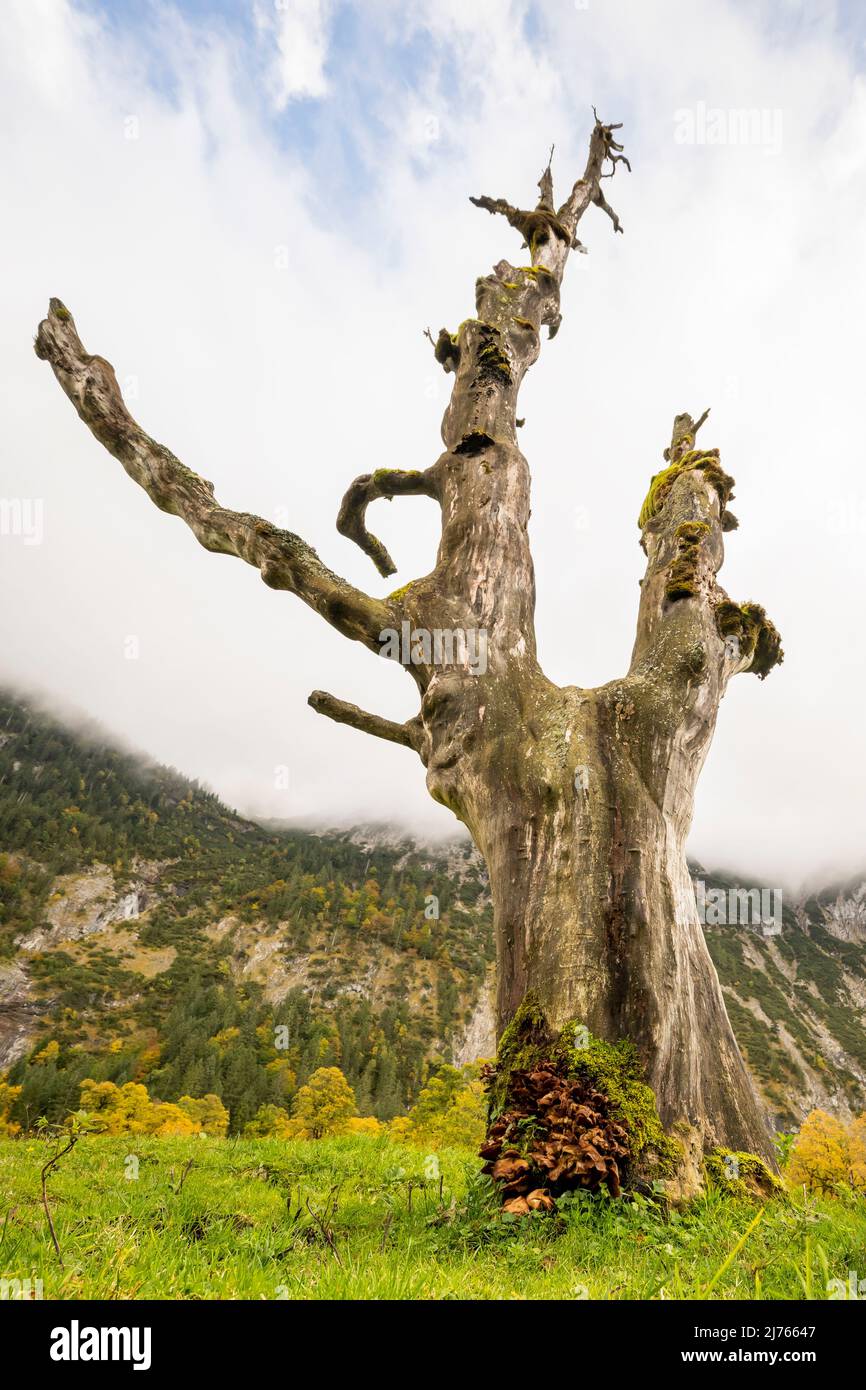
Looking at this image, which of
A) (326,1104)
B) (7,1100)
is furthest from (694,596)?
(7,1100)

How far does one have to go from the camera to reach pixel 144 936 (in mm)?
124500

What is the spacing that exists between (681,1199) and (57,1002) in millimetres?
123135

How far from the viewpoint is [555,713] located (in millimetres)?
4848

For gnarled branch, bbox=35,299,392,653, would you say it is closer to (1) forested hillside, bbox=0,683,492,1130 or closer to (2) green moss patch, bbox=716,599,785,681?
(2) green moss patch, bbox=716,599,785,681

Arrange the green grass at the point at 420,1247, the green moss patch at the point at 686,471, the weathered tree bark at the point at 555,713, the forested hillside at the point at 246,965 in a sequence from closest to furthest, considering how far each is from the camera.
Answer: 1. the green grass at the point at 420,1247
2. the weathered tree bark at the point at 555,713
3. the green moss patch at the point at 686,471
4. the forested hillside at the point at 246,965

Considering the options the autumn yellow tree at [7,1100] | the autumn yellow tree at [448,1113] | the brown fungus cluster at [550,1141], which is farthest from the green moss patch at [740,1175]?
the autumn yellow tree at [7,1100]

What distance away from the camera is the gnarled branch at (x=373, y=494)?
7.25m

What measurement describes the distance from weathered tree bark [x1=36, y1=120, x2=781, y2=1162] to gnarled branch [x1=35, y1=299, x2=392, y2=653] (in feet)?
0.07

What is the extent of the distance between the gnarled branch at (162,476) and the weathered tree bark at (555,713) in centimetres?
2

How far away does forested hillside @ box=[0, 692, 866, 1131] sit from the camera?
8000 cm

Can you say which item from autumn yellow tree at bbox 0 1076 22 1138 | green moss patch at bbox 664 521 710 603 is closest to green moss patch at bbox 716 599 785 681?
green moss patch at bbox 664 521 710 603

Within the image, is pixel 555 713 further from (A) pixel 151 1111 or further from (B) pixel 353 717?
(A) pixel 151 1111

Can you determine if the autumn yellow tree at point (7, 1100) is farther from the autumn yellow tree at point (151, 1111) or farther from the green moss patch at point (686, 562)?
the green moss patch at point (686, 562)
